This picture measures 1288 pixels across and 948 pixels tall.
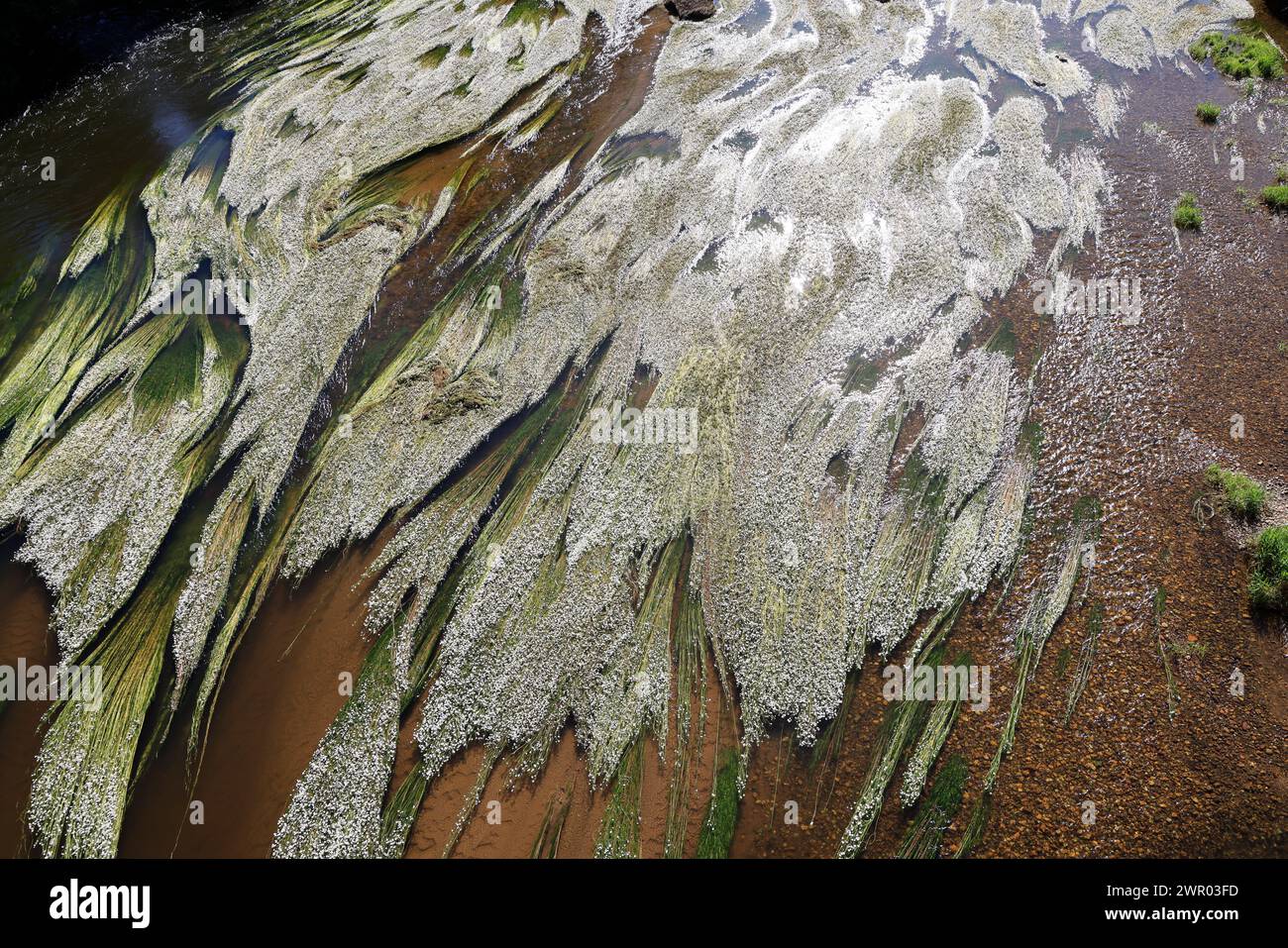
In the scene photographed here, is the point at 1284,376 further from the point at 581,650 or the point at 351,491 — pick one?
the point at 351,491

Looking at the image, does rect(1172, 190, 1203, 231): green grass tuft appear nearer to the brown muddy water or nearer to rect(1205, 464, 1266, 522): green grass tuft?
the brown muddy water

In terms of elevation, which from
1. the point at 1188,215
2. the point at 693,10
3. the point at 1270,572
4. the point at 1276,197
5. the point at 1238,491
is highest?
the point at 693,10

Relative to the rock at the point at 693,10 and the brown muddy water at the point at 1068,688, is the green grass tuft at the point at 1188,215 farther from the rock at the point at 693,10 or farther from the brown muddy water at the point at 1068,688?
the rock at the point at 693,10

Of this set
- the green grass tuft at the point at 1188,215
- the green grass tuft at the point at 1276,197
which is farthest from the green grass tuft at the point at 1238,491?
the green grass tuft at the point at 1276,197

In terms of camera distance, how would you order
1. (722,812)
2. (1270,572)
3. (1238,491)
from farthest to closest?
(1238,491) < (1270,572) < (722,812)

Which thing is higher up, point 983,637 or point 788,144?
point 788,144

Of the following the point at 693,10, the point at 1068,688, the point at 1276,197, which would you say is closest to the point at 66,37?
the point at 693,10

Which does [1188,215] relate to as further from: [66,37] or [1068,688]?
[66,37]
